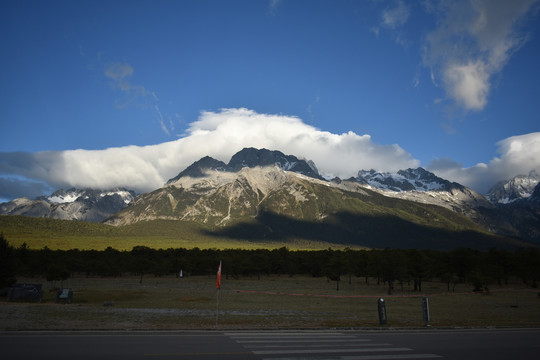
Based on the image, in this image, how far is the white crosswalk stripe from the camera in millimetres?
15383

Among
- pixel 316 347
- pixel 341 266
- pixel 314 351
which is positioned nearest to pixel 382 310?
pixel 316 347

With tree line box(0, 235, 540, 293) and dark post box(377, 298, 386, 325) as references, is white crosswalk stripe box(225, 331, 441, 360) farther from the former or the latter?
tree line box(0, 235, 540, 293)

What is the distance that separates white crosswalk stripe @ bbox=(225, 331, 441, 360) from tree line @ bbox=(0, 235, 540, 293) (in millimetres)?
41541

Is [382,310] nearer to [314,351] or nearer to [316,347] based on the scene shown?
[316,347]

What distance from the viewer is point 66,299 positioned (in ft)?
133

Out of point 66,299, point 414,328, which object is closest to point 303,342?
point 414,328

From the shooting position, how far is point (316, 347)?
1731cm

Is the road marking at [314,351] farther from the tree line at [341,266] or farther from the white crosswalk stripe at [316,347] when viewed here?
the tree line at [341,266]

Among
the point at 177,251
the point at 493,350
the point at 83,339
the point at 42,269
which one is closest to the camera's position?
the point at 493,350

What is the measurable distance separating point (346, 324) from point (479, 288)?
56.6 meters

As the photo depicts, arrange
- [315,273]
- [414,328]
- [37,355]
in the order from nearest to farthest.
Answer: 1. [37,355]
2. [414,328]
3. [315,273]

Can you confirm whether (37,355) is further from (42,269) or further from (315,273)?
(315,273)

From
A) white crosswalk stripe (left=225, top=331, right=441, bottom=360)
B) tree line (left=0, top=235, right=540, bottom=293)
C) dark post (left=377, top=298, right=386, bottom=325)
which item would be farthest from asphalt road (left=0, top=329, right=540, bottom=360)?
tree line (left=0, top=235, right=540, bottom=293)

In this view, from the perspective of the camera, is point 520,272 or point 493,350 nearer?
point 493,350
